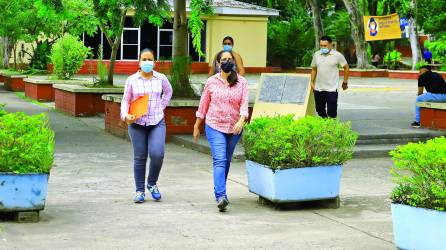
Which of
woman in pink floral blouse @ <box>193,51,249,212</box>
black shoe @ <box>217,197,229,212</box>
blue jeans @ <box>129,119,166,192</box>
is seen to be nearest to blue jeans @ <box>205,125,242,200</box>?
woman in pink floral blouse @ <box>193,51,249,212</box>

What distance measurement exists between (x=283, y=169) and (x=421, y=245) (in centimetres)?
253

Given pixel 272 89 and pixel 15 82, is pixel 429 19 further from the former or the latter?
pixel 272 89

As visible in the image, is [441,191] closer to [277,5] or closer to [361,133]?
[361,133]

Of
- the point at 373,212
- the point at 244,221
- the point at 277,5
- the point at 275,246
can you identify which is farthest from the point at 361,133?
the point at 277,5

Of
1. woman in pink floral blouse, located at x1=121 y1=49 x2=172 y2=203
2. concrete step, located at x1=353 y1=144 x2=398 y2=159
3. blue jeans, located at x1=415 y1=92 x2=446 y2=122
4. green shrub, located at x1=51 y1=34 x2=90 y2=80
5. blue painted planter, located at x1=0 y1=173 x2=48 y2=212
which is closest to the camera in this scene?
blue painted planter, located at x1=0 y1=173 x2=48 y2=212

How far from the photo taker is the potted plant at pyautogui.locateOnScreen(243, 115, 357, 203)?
9.10 metres

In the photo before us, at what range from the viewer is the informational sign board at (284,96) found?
14481mm

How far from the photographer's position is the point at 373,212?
9.25 m

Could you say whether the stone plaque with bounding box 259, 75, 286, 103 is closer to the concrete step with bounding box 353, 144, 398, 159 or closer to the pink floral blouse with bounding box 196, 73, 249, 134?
the concrete step with bounding box 353, 144, 398, 159

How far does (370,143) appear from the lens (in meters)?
14.8

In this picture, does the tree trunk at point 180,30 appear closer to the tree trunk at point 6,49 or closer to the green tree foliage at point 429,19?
the tree trunk at point 6,49

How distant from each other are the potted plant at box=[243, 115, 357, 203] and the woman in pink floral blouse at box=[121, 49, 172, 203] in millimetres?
1112

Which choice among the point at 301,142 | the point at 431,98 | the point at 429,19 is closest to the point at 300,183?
the point at 301,142

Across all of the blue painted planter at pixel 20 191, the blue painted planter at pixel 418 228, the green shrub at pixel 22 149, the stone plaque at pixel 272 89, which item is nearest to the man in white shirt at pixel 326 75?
the stone plaque at pixel 272 89
